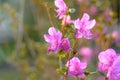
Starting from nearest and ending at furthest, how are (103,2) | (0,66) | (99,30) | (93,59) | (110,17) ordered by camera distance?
(99,30) < (110,17) < (103,2) < (93,59) < (0,66)

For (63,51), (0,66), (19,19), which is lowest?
(63,51)

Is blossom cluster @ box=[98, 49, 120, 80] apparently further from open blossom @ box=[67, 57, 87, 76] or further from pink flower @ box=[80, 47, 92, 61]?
pink flower @ box=[80, 47, 92, 61]

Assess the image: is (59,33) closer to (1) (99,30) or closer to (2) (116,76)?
(2) (116,76)

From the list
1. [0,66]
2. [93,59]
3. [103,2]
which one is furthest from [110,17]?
[0,66]

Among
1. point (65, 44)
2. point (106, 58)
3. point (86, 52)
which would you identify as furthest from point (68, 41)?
point (86, 52)

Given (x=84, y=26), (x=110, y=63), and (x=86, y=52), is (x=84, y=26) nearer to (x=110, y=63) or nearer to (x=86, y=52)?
(x=110, y=63)
